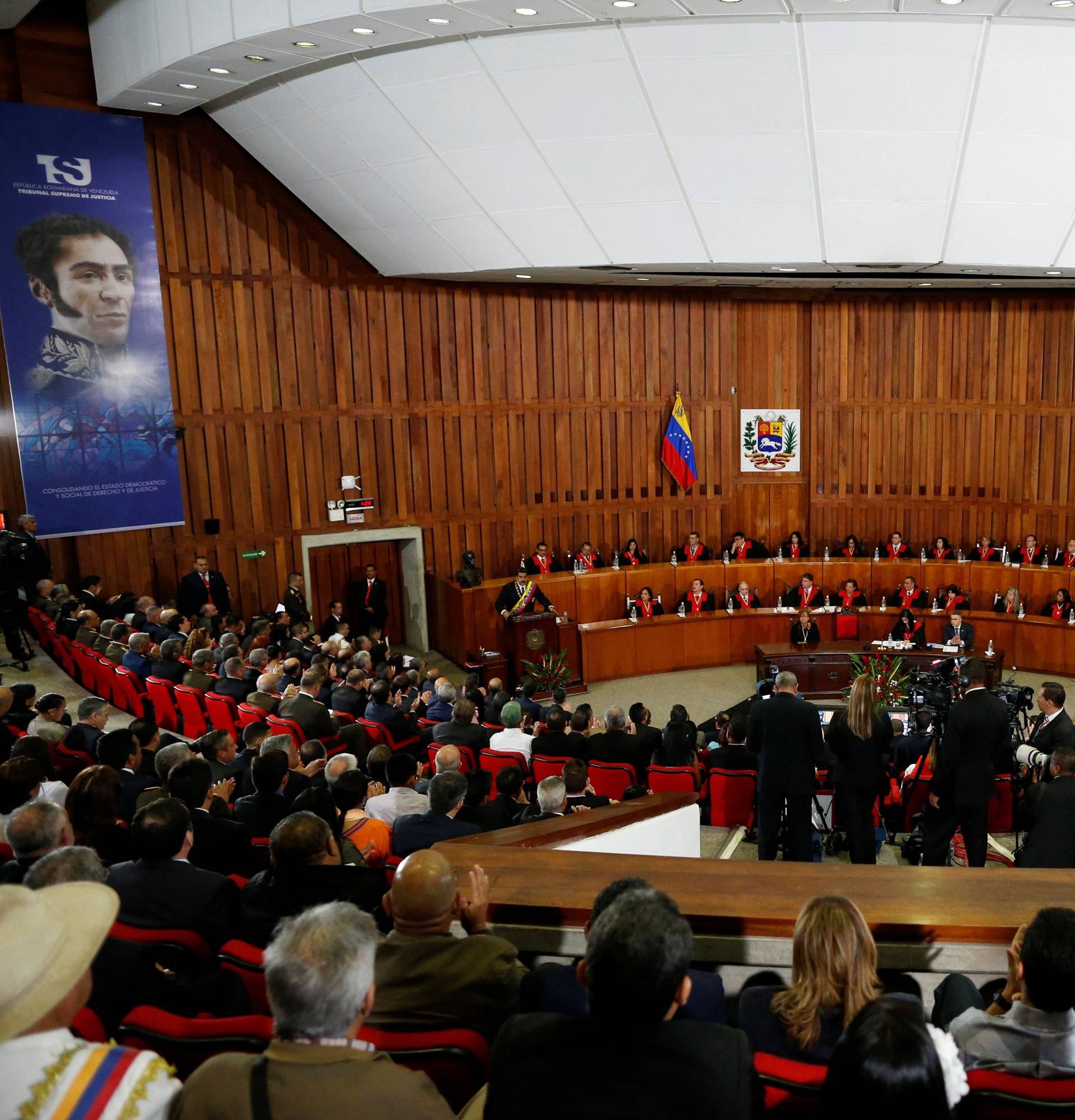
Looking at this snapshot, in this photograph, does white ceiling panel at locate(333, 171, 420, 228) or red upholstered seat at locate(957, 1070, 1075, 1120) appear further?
white ceiling panel at locate(333, 171, 420, 228)

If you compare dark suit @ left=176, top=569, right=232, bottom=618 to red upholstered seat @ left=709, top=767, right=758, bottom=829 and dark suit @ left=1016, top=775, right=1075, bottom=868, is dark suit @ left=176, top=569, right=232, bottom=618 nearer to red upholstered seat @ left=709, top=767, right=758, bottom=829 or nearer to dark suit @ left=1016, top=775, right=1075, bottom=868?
red upholstered seat @ left=709, top=767, right=758, bottom=829

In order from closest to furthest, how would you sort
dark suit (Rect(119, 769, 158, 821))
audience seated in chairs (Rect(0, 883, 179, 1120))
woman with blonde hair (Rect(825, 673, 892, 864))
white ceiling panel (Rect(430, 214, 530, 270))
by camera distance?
audience seated in chairs (Rect(0, 883, 179, 1120)) → dark suit (Rect(119, 769, 158, 821)) → woman with blonde hair (Rect(825, 673, 892, 864)) → white ceiling panel (Rect(430, 214, 530, 270))

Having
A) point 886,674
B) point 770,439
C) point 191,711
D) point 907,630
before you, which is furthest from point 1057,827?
point 770,439

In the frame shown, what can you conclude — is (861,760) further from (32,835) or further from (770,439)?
(770,439)

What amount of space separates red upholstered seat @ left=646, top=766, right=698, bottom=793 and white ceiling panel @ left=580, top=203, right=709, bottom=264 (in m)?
6.03

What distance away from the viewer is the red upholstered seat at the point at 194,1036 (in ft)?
6.86

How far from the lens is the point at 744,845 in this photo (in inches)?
256

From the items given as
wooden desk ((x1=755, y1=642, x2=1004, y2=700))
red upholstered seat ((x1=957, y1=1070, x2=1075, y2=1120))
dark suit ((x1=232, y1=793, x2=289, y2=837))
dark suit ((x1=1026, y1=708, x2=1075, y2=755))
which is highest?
red upholstered seat ((x1=957, y1=1070, x2=1075, y2=1120))

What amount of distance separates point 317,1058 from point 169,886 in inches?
60.0

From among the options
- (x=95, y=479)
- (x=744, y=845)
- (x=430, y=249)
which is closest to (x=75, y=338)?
(x=95, y=479)

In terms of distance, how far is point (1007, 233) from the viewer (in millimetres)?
9727

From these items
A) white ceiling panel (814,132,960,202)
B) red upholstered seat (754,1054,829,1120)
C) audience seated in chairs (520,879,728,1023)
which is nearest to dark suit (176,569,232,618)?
white ceiling panel (814,132,960,202)

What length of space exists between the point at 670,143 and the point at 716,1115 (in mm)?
8888

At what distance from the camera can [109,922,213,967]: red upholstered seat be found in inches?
111
